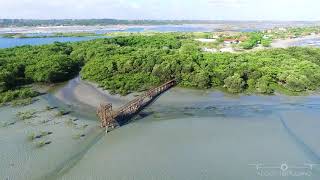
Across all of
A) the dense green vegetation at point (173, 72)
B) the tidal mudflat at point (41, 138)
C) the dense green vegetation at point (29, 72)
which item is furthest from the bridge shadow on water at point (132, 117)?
the dense green vegetation at point (29, 72)

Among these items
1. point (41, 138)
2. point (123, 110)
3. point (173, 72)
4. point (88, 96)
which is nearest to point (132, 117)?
point (123, 110)

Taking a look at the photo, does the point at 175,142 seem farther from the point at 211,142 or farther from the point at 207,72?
the point at 207,72

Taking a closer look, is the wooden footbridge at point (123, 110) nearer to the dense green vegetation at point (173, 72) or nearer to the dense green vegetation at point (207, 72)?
the dense green vegetation at point (173, 72)

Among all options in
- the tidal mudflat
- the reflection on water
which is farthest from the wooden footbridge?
the tidal mudflat

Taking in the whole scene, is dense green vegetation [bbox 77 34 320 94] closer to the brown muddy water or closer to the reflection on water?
the brown muddy water

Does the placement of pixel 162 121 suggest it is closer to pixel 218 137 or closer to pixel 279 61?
pixel 218 137

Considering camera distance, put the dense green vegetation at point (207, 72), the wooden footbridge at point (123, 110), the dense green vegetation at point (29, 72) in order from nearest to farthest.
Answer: the wooden footbridge at point (123, 110) → the dense green vegetation at point (29, 72) → the dense green vegetation at point (207, 72)

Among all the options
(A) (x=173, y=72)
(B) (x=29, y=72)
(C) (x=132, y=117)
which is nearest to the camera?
(C) (x=132, y=117)
